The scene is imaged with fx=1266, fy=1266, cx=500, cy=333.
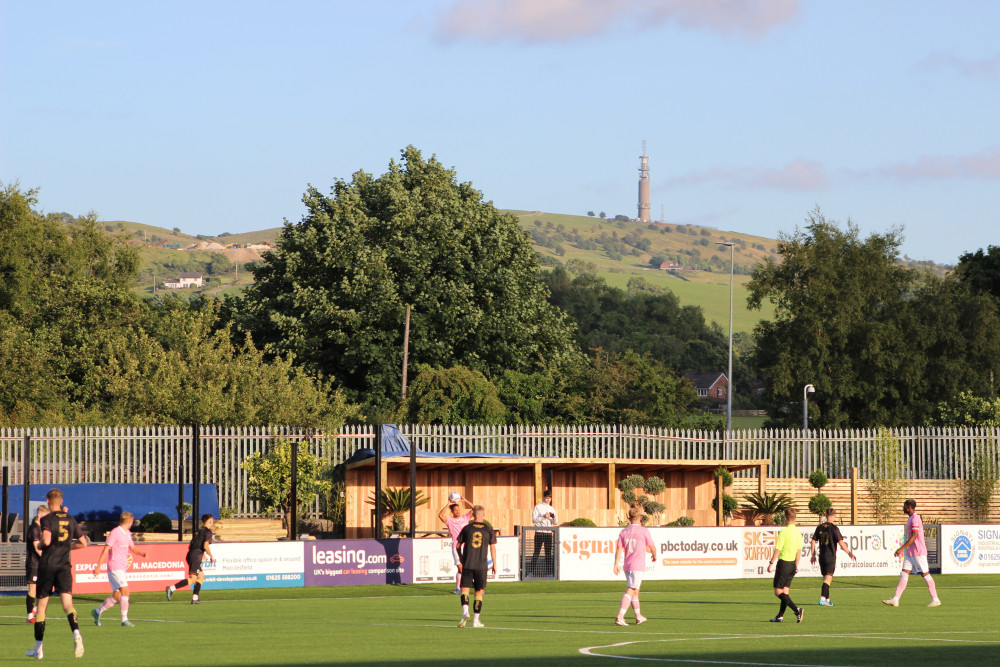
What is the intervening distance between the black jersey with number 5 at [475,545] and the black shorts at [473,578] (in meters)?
0.06

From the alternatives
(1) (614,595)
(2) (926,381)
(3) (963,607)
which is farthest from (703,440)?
(2) (926,381)

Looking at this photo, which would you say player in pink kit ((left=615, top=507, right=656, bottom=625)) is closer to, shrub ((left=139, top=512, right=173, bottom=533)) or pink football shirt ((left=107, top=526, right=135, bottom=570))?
pink football shirt ((left=107, top=526, right=135, bottom=570))

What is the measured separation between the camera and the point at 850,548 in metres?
27.4

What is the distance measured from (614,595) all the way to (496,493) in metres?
10.6

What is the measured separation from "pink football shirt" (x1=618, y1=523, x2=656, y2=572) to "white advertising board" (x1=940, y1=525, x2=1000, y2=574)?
43.1 ft

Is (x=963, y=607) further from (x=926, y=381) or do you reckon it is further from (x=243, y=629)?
(x=926, y=381)

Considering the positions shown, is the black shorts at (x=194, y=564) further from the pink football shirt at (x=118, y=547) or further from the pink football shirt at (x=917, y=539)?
the pink football shirt at (x=917, y=539)

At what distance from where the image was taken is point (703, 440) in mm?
34469

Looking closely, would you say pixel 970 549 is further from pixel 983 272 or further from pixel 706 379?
pixel 706 379

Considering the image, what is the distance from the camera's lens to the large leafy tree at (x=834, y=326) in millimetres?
53938

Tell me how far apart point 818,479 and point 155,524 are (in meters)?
16.9

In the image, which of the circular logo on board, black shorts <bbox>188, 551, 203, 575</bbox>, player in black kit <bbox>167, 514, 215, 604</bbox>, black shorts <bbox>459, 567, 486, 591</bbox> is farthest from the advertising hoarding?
the circular logo on board

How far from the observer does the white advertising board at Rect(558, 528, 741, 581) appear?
25688mm

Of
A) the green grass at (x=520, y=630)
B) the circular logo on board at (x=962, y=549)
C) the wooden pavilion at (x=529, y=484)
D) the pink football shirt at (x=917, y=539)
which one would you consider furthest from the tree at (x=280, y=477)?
the pink football shirt at (x=917, y=539)
